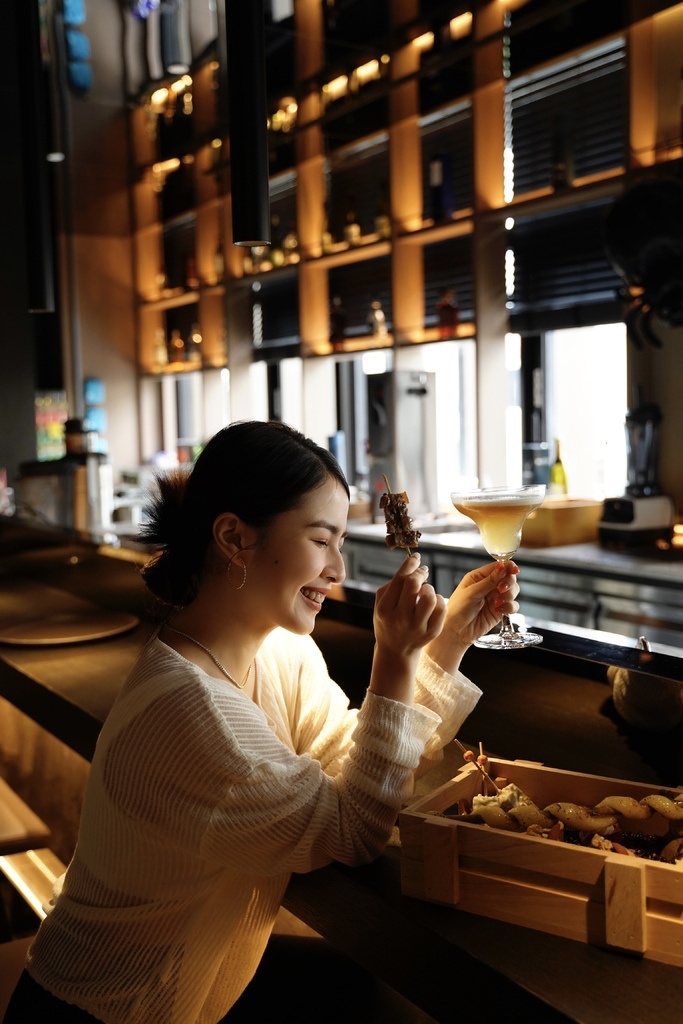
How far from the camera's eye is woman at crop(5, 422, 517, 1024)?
3.96 ft

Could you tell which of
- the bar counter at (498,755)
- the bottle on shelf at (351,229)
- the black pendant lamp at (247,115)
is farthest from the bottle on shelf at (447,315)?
the black pendant lamp at (247,115)

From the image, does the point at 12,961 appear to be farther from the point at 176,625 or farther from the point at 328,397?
the point at 328,397

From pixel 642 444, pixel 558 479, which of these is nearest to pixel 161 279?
pixel 558 479

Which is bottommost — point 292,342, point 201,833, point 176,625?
point 201,833

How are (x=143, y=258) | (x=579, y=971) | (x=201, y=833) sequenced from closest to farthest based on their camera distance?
(x=579, y=971), (x=201, y=833), (x=143, y=258)

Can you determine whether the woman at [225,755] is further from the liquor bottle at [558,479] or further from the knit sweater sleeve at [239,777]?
the liquor bottle at [558,479]

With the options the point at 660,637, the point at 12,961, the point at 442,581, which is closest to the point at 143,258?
the point at 442,581

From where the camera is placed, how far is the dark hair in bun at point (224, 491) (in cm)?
136

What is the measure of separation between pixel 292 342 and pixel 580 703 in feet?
18.8

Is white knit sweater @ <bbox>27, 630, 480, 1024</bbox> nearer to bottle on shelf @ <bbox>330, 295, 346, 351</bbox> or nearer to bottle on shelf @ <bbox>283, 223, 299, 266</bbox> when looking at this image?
bottle on shelf @ <bbox>330, 295, 346, 351</bbox>

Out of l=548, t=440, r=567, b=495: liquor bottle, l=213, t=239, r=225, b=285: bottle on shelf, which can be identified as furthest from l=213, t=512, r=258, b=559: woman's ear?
l=213, t=239, r=225, b=285: bottle on shelf

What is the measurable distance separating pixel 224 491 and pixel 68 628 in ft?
5.48

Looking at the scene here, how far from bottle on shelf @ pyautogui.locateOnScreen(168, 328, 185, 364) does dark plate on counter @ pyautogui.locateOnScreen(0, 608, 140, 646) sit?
5246 mm

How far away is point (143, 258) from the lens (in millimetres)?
8469
